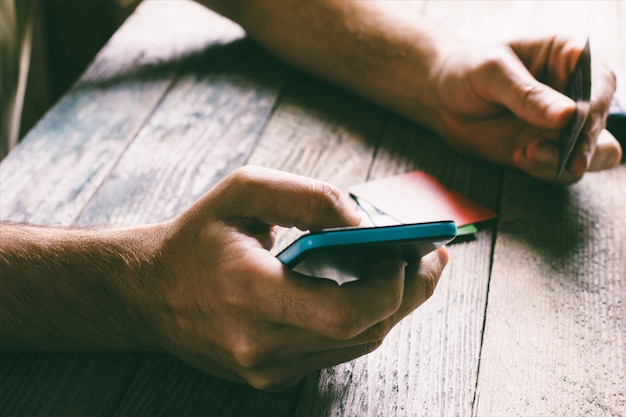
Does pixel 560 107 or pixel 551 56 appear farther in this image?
pixel 551 56

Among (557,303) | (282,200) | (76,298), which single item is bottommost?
(557,303)

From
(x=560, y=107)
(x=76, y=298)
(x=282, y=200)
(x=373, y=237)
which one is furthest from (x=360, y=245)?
(x=560, y=107)

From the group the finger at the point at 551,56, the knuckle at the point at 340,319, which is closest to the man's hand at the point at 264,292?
the knuckle at the point at 340,319

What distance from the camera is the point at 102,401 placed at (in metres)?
0.70

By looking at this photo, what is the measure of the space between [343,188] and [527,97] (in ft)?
1.07

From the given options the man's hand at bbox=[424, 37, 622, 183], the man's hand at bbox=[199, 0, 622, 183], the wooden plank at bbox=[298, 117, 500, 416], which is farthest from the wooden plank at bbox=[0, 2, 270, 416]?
the man's hand at bbox=[424, 37, 622, 183]

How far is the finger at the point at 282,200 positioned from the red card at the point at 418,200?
305 millimetres

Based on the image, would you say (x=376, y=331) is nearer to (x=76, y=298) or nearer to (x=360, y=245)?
(x=360, y=245)

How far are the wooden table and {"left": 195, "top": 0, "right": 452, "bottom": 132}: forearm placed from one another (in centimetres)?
4

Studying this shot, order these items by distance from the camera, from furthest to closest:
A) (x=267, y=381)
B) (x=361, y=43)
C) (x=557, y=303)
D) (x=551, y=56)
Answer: (x=361, y=43)
(x=551, y=56)
(x=557, y=303)
(x=267, y=381)

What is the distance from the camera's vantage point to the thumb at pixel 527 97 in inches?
38.1

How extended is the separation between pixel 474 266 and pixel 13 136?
1066mm

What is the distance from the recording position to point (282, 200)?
0.64 meters

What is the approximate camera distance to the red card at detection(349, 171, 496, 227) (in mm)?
949
